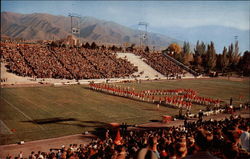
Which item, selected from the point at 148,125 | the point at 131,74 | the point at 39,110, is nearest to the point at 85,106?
the point at 39,110

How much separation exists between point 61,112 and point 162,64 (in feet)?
176

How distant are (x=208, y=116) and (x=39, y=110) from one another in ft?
56.5

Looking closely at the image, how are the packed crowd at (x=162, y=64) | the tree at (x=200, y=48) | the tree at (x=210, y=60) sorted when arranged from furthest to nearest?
the tree at (x=200, y=48) < the tree at (x=210, y=60) < the packed crowd at (x=162, y=64)

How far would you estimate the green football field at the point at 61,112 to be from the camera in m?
19.7

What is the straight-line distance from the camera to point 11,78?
46438 mm

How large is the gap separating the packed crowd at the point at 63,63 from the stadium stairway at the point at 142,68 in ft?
7.46

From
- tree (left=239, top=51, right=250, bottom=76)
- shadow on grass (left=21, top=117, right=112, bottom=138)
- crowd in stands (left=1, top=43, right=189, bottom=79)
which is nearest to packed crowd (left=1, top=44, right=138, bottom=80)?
crowd in stands (left=1, top=43, right=189, bottom=79)

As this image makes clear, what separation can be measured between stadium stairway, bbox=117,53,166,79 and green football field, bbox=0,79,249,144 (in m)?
30.4

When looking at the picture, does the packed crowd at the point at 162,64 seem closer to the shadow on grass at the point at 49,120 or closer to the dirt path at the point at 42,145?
the shadow on grass at the point at 49,120

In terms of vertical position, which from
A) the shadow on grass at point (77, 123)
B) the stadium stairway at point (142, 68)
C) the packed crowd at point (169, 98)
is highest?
the stadium stairway at point (142, 68)

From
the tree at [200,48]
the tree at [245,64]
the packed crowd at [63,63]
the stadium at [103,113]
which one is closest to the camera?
the stadium at [103,113]

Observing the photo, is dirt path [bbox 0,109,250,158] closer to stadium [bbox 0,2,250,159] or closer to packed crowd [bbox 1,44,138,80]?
stadium [bbox 0,2,250,159]

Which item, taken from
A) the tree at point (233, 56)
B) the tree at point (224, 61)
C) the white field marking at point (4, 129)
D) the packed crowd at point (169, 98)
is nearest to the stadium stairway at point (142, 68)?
the packed crowd at point (169, 98)

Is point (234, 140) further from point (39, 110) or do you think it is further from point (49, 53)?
point (49, 53)
